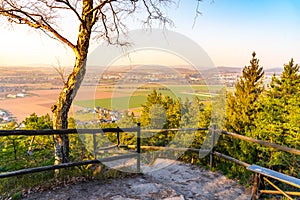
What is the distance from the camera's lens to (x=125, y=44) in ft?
14.7

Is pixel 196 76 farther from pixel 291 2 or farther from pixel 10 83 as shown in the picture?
pixel 291 2

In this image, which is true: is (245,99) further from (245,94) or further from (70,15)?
(70,15)

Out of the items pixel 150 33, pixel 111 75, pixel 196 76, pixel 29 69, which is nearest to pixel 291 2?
pixel 196 76

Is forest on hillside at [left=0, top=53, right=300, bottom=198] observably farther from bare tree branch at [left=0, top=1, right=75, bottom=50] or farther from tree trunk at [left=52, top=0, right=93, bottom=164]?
bare tree branch at [left=0, top=1, right=75, bottom=50]

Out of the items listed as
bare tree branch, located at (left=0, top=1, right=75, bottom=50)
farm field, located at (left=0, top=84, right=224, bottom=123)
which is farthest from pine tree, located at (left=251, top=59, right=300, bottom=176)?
bare tree branch, located at (left=0, top=1, right=75, bottom=50)

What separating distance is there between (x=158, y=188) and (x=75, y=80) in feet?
8.06

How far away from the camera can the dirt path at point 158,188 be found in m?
2.81

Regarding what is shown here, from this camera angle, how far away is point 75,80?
12.6 feet

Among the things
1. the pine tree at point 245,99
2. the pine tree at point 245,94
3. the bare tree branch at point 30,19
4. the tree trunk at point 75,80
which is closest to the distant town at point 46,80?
the tree trunk at point 75,80

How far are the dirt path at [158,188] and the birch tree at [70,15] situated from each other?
4.18 feet

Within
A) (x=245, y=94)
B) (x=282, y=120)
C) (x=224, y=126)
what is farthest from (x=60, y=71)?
(x=245, y=94)

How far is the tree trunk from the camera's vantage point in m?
3.80

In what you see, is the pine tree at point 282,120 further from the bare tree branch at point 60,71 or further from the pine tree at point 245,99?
the bare tree branch at point 60,71

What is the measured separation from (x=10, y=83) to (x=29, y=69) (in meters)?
0.54
